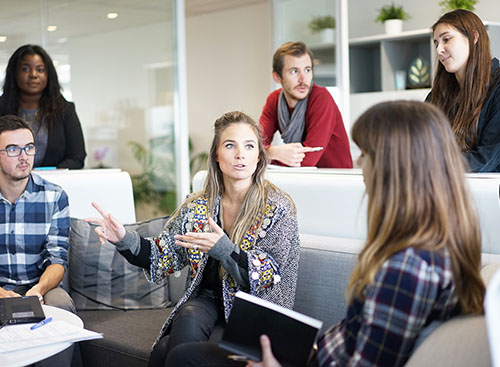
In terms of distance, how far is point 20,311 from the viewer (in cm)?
198

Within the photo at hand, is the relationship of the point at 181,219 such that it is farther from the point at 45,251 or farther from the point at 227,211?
the point at 45,251

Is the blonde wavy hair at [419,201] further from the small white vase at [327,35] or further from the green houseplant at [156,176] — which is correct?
the small white vase at [327,35]

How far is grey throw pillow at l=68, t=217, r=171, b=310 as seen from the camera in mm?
2830

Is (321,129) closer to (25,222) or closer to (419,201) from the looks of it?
(25,222)

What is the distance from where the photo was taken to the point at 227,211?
231 cm

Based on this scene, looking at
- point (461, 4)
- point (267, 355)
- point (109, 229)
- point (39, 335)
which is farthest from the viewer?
point (461, 4)

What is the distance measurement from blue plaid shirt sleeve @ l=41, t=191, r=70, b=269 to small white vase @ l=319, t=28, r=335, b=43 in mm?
3198

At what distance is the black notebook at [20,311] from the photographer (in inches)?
76.0

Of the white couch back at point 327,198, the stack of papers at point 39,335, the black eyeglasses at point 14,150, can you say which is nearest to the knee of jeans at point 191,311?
the stack of papers at point 39,335

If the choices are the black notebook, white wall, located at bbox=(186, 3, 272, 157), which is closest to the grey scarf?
the black notebook

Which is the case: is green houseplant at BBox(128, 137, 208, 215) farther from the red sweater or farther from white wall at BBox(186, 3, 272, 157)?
white wall at BBox(186, 3, 272, 157)

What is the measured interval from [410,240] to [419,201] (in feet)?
0.26

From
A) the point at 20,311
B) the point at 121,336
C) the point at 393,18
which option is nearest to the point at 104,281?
the point at 121,336

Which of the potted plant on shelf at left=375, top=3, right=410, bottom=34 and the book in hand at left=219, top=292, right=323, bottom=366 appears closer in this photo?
the book in hand at left=219, top=292, right=323, bottom=366
